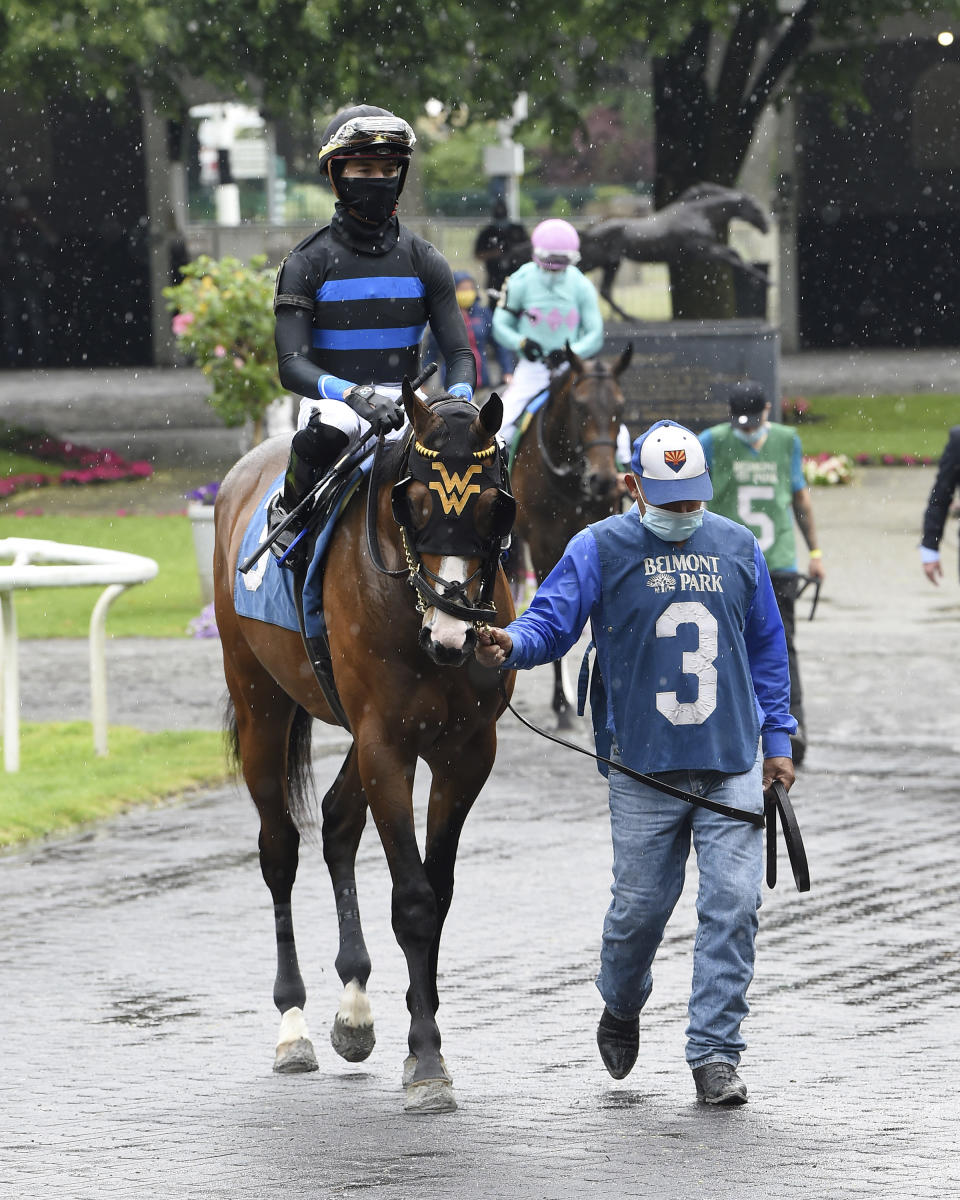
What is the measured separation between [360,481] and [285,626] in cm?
69

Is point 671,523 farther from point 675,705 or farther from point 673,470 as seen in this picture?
point 675,705

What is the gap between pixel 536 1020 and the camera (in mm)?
6922

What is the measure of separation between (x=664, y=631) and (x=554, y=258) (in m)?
8.73

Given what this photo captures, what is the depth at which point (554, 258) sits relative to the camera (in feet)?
47.0

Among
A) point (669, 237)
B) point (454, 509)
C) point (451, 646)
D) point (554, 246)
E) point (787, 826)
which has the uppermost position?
point (554, 246)

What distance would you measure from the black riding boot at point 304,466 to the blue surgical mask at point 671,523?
45.8 inches

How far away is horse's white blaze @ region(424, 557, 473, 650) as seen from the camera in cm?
570

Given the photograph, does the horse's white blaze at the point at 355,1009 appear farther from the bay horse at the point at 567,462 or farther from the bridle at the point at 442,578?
the bay horse at the point at 567,462

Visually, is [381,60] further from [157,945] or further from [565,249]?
[157,945]

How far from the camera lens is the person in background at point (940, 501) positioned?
11656 millimetres

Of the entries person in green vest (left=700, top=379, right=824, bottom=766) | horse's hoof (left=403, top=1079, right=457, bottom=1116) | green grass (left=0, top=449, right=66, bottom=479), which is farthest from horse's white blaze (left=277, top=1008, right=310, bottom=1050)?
green grass (left=0, top=449, right=66, bottom=479)

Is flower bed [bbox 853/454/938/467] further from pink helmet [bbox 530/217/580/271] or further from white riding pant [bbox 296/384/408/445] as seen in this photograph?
white riding pant [bbox 296/384/408/445]

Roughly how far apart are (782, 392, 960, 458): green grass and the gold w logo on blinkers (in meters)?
→ 21.7

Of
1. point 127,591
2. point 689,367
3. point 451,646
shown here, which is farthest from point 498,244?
point 451,646
